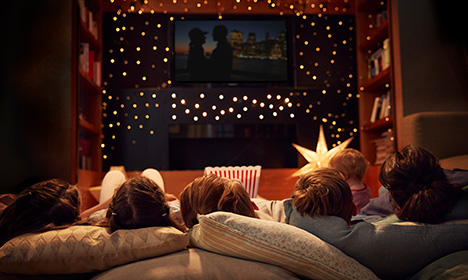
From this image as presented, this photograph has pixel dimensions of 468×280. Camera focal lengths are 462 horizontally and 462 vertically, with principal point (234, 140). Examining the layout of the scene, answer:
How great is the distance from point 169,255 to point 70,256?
26cm

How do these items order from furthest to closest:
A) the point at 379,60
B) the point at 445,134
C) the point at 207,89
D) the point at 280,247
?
the point at 207,89 → the point at 379,60 → the point at 445,134 → the point at 280,247

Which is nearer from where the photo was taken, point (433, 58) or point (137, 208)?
point (137, 208)

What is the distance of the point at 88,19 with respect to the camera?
4582 mm

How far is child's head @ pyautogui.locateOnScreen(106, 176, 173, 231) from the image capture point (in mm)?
1329

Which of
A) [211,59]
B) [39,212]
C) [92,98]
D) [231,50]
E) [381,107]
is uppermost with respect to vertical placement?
[231,50]

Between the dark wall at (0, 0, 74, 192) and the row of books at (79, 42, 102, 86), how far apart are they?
27.4 inches

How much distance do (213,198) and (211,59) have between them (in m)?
4.16

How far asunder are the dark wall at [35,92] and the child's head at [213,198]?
215cm

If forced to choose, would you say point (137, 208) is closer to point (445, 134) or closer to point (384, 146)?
point (445, 134)

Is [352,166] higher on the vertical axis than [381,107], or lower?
lower

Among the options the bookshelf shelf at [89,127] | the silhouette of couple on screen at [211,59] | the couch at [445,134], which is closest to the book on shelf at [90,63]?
the bookshelf shelf at [89,127]

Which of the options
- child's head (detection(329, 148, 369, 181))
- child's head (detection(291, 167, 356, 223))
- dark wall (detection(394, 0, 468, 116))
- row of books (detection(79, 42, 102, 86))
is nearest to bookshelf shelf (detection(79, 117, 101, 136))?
row of books (detection(79, 42, 102, 86))

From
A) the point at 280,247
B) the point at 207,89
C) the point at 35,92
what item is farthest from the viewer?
the point at 207,89

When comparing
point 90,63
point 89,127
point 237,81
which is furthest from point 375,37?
point 89,127
